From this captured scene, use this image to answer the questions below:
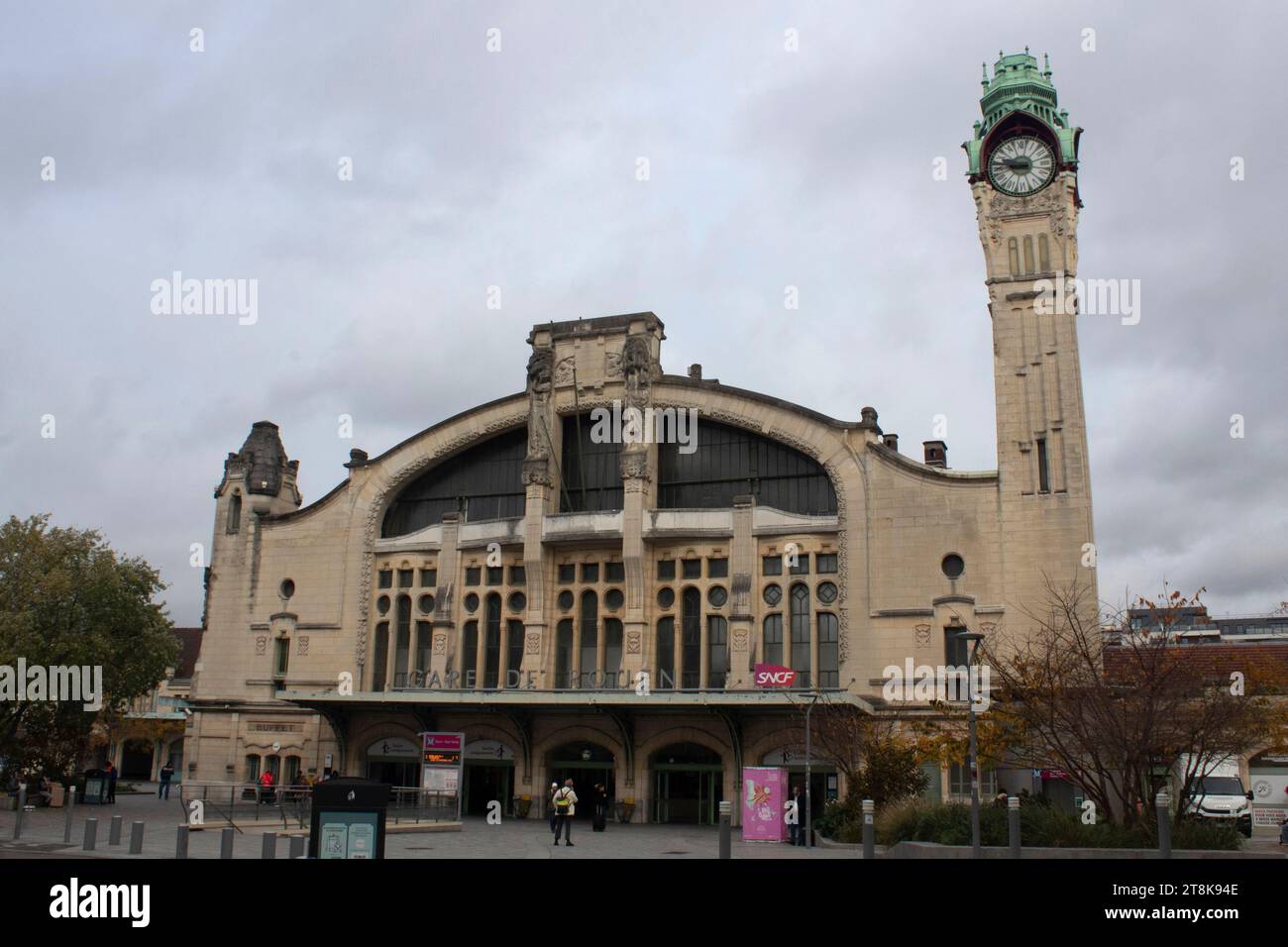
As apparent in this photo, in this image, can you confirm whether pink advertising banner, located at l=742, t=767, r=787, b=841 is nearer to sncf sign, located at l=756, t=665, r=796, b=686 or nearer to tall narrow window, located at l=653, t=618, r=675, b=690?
sncf sign, located at l=756, t=665, r=796, b=686

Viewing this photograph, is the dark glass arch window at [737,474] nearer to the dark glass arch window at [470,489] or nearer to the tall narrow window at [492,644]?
the dark glass arch window at [470,489]

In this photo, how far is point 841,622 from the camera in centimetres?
4309

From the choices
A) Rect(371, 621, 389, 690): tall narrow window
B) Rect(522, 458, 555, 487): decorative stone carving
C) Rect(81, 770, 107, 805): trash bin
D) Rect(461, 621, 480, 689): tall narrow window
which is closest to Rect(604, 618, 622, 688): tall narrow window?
Rect(461, 621, 480, 689): tall narrow window

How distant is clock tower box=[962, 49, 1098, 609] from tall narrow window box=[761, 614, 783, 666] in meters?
8.84

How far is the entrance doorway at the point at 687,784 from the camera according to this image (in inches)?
1713

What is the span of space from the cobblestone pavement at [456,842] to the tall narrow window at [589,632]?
289 inches

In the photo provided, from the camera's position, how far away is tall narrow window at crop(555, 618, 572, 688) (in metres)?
46.9

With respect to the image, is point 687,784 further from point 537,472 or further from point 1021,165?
point 1021,165

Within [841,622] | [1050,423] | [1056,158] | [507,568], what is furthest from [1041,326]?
[507,568]

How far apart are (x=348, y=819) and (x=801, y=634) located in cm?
2891

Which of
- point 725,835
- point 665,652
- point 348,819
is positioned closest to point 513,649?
point 665,652

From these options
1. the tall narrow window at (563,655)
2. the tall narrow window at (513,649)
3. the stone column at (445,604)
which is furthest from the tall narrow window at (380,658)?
the tall narrow window at (563,655)
